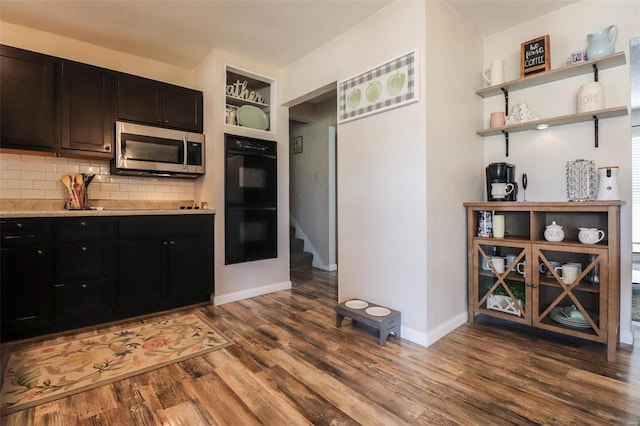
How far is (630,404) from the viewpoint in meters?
1.49

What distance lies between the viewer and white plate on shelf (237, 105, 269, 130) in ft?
11.0

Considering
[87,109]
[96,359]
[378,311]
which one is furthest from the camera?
[87,109]

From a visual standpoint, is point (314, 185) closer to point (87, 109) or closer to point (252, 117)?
point (252, 117)

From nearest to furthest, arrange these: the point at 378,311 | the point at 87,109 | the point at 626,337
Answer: the point at 626,337 < the point at 378,311 < the point at 87,109

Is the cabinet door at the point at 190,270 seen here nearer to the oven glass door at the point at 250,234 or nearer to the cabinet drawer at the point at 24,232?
the oven glass door at the point at 250,234

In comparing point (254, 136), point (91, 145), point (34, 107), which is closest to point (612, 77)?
point (254, 136)

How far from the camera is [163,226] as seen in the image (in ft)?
9.25

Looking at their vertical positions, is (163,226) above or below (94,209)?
below

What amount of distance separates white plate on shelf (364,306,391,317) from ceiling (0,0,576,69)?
233cm

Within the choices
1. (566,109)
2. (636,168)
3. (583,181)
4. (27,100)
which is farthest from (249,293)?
(636,168)

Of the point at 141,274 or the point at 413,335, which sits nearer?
the point at 413,335

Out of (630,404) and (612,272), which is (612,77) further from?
(630,404)

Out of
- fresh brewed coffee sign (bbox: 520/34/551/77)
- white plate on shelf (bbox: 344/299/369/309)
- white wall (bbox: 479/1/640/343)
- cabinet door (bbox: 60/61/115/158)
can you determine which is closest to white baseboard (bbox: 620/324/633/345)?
white wall (bbox: 479/1/640/343)

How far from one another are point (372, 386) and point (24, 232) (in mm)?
2602
